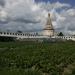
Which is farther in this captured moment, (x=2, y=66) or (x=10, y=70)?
(x=2, y=66)

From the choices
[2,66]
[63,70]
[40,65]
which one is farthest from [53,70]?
[2,66]

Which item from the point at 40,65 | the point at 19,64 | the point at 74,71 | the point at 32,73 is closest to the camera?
the point at 32,73

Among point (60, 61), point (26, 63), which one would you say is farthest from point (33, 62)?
point (60, 61)

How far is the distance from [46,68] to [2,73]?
689 cm

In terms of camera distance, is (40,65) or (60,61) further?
(60,61)

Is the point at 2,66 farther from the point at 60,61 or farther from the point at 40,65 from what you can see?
the point at 60,61

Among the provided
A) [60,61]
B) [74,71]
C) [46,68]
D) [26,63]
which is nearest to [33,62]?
[26,63]

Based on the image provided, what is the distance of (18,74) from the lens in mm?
42125

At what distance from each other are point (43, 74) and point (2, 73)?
557cm

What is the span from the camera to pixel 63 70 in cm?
4600

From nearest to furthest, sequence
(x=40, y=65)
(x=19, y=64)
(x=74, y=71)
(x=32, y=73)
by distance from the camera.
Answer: (x=32, y=73) → (x=74, y=71) → (x=40, y=65) → (x=19, y=64)

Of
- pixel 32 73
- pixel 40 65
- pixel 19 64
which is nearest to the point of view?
pixel 32 73

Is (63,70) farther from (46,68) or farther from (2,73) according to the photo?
(2,73)

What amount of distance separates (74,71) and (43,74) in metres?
4.78
